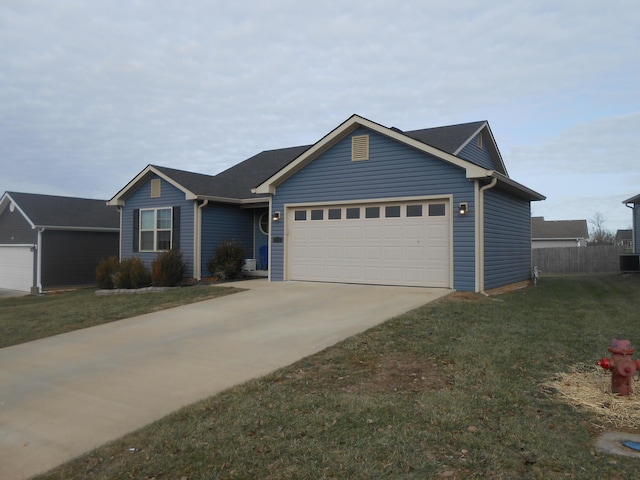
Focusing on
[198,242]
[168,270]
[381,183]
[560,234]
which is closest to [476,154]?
Answer: [381,183]

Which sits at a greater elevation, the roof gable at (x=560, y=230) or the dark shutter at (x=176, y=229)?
the roof gable at (x=560, y=230)

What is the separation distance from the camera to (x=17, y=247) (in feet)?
78.5

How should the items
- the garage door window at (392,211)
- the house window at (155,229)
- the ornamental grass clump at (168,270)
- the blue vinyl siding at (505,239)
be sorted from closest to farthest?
the blue vinyl siding at (505,239)
the garage door window at (392,211)
the ornamental grass clump at (168,270)
the house window at (155,229)

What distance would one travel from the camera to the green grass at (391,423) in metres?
3.73

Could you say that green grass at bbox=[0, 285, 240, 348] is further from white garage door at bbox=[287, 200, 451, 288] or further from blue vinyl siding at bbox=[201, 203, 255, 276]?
blue vinyl siding at bbox=[201, 203, 255, 276]

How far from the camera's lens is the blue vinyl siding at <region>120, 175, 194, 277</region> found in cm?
1727

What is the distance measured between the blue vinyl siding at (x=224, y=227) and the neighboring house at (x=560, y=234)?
3214 cm

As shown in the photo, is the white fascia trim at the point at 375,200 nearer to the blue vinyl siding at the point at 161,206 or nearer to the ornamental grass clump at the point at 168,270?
the ornamental grass clump at the point at 168,270

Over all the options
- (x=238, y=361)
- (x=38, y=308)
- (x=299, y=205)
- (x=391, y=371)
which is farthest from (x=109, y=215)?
(x=391, y=371)

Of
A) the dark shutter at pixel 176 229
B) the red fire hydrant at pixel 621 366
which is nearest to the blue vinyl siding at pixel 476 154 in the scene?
the dark shutter at pixel 176 229

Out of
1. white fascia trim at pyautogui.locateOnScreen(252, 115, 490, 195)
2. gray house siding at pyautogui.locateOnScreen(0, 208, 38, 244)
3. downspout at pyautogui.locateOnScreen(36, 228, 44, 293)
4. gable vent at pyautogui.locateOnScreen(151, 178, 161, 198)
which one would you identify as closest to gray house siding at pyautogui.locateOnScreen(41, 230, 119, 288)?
downspout at pyautogui.locateOnScreen(36, 228, 44, 293)

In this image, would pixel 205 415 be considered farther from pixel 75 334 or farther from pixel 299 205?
pixel 299 205

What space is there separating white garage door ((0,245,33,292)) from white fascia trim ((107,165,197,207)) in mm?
6794

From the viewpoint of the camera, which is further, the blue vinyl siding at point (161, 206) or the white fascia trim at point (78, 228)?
the white fascia trim at point (78, 228)
